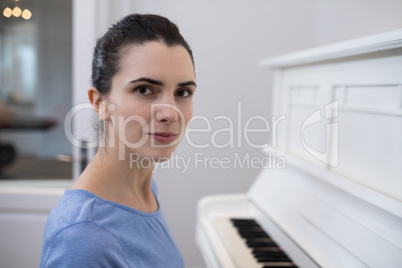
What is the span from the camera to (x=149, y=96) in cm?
92

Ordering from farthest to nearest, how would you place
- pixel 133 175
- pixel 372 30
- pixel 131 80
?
1. pixel 372 30
2. pixel 133 175
3. pixel 131 80

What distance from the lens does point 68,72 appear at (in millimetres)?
2383

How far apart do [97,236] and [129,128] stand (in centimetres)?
28

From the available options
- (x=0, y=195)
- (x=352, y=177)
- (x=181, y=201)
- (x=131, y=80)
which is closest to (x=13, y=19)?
(x=131, y=80)

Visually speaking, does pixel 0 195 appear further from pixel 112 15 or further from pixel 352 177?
pixel 352 177

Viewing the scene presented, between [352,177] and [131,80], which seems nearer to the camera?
[131,80]

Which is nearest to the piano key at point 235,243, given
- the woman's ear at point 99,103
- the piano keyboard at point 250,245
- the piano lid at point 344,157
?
the piano keyboard at point 250,245

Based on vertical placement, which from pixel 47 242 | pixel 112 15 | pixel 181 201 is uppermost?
pixel 112 15

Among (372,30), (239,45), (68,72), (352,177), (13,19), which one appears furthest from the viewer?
(239,45)

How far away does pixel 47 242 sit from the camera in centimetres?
81

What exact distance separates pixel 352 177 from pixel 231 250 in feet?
1.85

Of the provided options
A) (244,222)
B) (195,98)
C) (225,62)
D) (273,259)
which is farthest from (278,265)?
(225,62)

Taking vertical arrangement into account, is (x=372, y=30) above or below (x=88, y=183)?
above

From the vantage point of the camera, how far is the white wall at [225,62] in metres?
2.50
